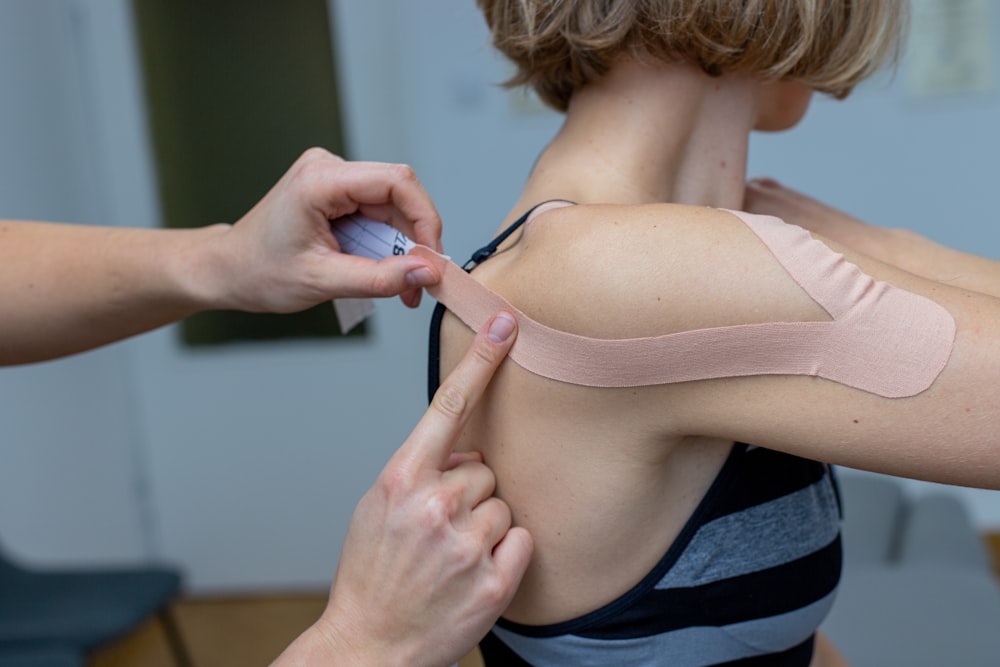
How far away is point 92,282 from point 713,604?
0.76 metres

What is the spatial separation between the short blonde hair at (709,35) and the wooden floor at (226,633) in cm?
228

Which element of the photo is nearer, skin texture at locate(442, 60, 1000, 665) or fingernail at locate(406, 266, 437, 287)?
skin texture at locate(442, 60, 1000, 665)

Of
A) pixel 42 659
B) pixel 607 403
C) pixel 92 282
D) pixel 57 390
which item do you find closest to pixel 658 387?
pixel 607 403

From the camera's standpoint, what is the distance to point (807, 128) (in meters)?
3.06

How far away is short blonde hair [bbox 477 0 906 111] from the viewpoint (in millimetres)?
864

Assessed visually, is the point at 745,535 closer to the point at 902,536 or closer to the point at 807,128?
the point at 902,536

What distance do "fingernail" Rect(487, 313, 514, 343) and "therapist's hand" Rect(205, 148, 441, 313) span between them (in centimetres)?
9

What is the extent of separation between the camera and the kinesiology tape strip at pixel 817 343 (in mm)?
688

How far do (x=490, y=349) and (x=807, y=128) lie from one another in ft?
8.37

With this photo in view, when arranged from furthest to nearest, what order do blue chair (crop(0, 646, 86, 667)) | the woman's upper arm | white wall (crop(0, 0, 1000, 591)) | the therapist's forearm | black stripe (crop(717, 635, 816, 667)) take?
white wall (crop(0, 0, 1000, 591)) → blue chair (crop(0, 646, 86, 667)) → the therapist's forearm → black stripe (crop(717, 635, 816, 667)) → the woman's upper arm

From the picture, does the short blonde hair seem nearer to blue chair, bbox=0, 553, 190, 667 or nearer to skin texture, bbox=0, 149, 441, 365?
skin texture, bbox=0, 149, 441, 365

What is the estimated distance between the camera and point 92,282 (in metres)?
1.08

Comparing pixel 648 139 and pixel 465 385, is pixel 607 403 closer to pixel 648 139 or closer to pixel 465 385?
pixel 465 385

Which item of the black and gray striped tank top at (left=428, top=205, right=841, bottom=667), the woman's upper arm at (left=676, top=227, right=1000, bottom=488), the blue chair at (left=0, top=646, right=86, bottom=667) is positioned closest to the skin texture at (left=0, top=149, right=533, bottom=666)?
the black and gray striped tank top at (left=428, top=205, right=841, bottom=667)
